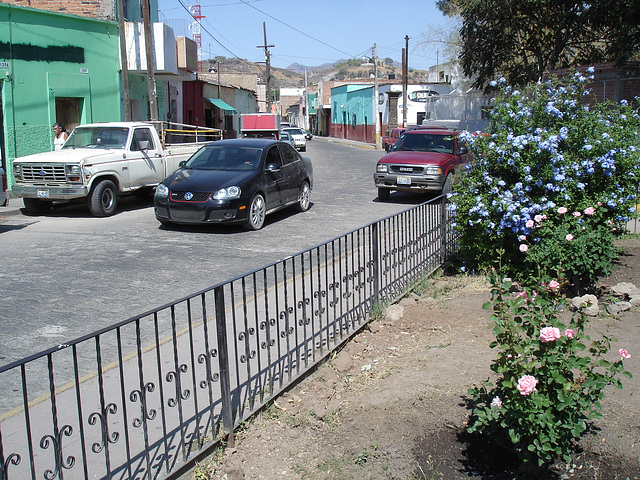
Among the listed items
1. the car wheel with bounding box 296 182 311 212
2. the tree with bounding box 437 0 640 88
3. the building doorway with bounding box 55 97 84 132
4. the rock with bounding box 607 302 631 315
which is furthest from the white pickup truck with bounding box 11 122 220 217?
the tree with bounding box 437 0 640 88

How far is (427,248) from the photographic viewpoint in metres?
8.09

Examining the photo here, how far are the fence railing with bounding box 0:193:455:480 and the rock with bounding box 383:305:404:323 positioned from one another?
15cm

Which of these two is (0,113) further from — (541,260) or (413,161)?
(541,260)

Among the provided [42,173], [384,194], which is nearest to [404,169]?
[384,194]

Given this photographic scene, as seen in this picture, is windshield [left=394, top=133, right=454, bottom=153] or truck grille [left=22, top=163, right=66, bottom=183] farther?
windshield [left=394, top=133, right=454, bottom=153]

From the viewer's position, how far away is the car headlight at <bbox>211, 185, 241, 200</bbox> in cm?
1124

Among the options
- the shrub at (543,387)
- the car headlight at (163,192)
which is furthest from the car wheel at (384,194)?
the shrub at (543,387)

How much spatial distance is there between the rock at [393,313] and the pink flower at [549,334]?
3.13 metres

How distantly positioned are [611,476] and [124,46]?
1941cm

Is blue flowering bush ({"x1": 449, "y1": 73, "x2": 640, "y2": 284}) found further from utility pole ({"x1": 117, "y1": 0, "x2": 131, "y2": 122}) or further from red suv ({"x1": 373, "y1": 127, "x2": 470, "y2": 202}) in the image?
utility pole ({"x1": 117, "y1": 0, "x2": 131, "y2": 122})

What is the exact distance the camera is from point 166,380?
141 inches

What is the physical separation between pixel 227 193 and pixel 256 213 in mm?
803

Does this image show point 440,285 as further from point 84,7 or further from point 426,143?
point 84,7

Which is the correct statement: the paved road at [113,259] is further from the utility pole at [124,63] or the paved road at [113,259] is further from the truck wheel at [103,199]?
the utility pole at [124,63]
